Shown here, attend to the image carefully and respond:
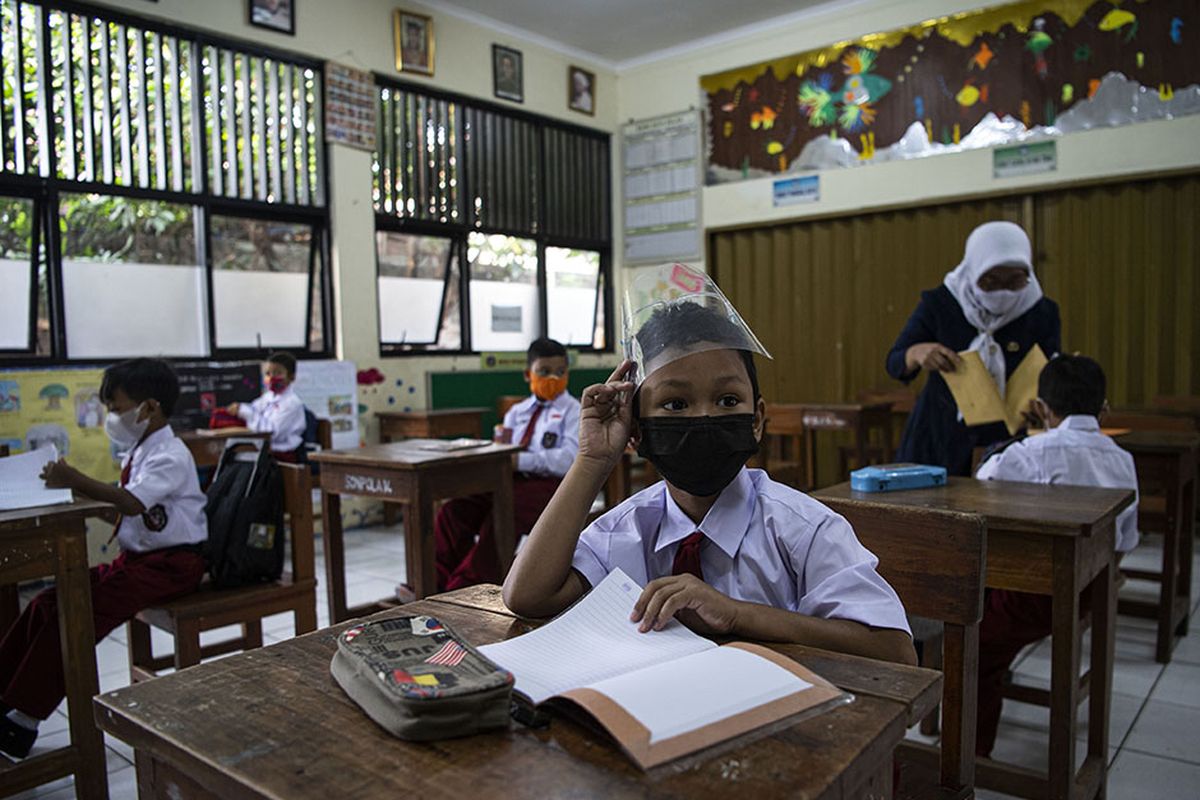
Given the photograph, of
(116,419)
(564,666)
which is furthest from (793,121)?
(564,666)

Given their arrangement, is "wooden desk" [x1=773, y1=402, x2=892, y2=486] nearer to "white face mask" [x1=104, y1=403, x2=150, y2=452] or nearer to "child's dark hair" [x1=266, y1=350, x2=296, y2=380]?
"child's dark hair" [x1=266, y1=350, x2=296, y2=380]

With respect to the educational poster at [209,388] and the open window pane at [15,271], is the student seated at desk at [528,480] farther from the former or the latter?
the open window pane at [15,271]

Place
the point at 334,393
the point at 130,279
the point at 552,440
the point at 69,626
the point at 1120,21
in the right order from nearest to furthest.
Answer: the point at 69,626, the point at 552,440, the point at 130,279, the point at 1120,21, the point at 334,393

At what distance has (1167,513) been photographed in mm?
3004

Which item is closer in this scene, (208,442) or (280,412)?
(208,442)

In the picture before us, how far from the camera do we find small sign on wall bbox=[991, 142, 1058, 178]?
5531 mm

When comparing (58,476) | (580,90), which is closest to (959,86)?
(580,90)

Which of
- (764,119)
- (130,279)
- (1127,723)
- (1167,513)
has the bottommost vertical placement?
(1127,723)

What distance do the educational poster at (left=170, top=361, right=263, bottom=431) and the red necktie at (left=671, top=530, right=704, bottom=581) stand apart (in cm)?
430

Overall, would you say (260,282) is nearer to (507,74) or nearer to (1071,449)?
(507,74)

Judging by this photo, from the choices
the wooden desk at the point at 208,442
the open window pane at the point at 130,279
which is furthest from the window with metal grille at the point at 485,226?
the wooden desk at the point at 208,442

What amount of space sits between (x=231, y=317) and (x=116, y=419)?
2.86 m

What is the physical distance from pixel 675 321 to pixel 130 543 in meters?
1.99

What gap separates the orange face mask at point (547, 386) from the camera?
3.74 metres
